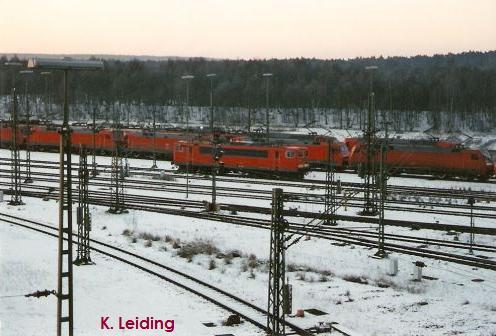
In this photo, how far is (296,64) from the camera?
19125 centimetres

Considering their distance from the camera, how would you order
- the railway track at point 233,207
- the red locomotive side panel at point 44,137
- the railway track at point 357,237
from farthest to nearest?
the red locomotive side panel at point 44,137 < the railway track at point 233,207 < the railway track at point 357,237

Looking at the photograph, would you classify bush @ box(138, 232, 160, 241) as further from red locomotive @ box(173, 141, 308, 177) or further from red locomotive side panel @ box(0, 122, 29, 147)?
red locomotive side panel @ box(0, 122, 29, 147)

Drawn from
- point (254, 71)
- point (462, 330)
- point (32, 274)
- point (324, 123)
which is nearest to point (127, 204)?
point (32, 274)

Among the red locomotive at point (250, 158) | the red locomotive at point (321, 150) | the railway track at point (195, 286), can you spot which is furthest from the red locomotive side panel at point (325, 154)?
the railway track at point (195, 286)

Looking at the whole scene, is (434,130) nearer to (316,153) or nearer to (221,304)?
(316,153)

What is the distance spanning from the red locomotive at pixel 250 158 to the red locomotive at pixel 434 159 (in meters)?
6.56

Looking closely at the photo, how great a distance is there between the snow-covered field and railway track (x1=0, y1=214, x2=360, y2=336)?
1.37 feet

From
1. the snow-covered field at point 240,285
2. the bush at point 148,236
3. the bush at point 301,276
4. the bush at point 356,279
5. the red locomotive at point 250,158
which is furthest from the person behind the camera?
the red locomotive at point 250,158

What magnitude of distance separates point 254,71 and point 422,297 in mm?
158740

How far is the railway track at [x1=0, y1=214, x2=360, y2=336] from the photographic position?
789 inches

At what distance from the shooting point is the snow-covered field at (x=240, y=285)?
66.8 feet

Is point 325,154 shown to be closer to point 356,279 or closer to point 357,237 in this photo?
point 357,237

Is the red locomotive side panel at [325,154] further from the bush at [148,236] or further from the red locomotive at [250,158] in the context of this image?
the bush at [148,236]

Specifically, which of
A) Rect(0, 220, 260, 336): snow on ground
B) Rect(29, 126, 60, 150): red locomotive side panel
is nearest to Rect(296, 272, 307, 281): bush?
Answer: Rect(0, 220, 260, 336): snow on ground
